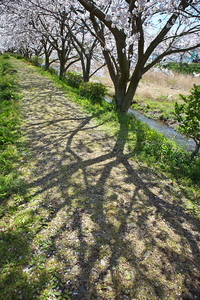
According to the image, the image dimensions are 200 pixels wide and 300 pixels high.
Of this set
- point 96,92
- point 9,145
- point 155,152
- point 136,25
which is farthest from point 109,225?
point 96,92

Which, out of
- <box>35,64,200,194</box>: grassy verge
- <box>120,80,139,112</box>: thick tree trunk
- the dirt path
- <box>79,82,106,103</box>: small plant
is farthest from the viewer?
<box>79,82,106,103</box>: small plant

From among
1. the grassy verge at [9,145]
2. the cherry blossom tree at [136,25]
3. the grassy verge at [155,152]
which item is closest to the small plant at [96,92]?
the cherry blossom tree at [136,25]

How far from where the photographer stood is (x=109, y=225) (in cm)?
305

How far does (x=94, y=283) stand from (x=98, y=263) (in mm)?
247

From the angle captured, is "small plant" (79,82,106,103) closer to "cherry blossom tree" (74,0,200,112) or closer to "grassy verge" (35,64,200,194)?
"cherry blossom tree" (74,0,200,112)

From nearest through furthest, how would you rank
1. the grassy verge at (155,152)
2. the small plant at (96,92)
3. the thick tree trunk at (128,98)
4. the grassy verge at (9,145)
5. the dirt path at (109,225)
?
the dirt path at (109,225)
the grassy verge at (9,145)
the grassy verge at (155,152)
the thick tree trunk at (128,98)
the small plant at (96,92)

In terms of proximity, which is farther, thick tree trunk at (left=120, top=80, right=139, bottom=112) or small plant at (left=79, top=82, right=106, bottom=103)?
small plant at (left=79, top=82, right=106, bottom=103)

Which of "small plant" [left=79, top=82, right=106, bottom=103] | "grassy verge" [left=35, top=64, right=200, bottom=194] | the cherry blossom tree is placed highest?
the cherry blossom tree

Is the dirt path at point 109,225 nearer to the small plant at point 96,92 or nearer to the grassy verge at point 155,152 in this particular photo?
the grassy verge at point 155,152

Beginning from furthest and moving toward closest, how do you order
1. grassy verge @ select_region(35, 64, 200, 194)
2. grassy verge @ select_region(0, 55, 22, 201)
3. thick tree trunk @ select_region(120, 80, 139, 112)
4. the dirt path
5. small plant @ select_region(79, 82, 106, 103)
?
small plant @ select_region(79, 82, 106, 103) < thick tree trunk @ select_region(120, 80, 139, 112) < grassy verge @ select_region(35, 64, 200, 194) < grassy verge @ select_region(0, 55, 22, 201) < the dirt path

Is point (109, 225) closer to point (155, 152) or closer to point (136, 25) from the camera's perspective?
point (155, 152)

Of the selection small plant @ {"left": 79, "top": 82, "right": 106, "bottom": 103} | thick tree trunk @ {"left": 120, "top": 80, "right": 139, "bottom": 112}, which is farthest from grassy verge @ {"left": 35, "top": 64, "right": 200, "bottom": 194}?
small plant @ {"left": 79, "top": 82, "right": 106, "bottom": 103}

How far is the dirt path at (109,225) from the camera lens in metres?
2.32

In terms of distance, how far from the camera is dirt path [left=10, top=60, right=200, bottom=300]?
2317 mm
